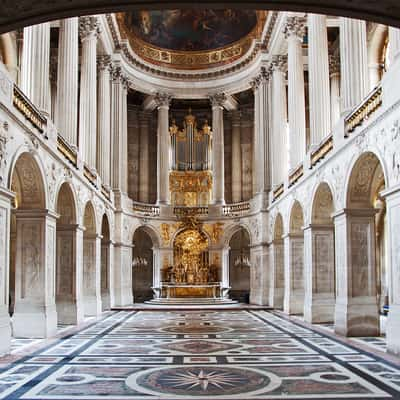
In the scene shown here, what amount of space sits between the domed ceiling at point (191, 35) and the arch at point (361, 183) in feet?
62.9

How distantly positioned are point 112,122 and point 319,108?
553 inches

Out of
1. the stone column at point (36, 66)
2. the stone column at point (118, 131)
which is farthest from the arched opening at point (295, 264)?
the stone column at point (36, 66)

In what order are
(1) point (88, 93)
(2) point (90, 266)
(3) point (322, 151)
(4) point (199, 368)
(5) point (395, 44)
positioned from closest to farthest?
1. (4) point (199, 368)
2. (5) point (395, 44)
3. (3) point (322, 151)
4. (2) point (90, 266)
5. (1) point (88, 93)

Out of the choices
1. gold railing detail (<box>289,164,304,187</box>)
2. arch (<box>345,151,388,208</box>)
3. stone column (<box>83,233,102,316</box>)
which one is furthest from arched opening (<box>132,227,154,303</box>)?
arch (<box>345,151,388,208</box>)

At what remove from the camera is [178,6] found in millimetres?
7461

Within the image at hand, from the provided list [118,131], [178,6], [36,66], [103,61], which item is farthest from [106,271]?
[178,6]

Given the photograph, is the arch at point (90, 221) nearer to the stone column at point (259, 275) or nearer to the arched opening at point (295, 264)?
the arched opening at point (295, 264)

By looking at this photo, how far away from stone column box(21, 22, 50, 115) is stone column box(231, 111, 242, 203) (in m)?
22.6

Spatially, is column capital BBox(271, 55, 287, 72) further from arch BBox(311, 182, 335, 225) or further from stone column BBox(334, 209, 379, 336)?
stone column BBox(334, 209, 379, 336)

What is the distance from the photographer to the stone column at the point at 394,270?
1357 centimetres

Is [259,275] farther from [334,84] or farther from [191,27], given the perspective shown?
[191,27]

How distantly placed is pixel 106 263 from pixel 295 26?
1408 cm

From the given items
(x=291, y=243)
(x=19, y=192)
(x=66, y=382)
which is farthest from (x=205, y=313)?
(x=66, y=382)

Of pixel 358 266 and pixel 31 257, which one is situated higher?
pixel 31 257
